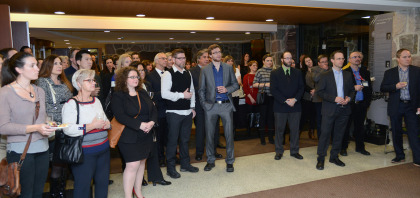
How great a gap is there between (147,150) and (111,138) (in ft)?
1.28

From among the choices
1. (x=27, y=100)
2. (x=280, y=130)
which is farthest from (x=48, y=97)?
(x=280, y=130)

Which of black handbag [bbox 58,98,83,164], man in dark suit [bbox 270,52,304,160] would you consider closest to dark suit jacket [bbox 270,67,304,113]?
man in dark suit [bbox 270,52,304,160]

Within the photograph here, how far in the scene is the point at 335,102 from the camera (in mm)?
4512

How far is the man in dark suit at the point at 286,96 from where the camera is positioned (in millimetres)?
4855

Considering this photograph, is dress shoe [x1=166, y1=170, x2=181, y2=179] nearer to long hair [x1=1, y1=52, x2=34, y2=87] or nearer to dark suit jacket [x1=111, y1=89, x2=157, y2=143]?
dark suit jacket [x1=111, y1=89, x2=157, y2=143]

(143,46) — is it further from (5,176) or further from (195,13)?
(5,176)

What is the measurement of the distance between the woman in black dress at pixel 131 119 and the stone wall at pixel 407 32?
4.56 meters

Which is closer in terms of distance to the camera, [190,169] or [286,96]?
[190,169]

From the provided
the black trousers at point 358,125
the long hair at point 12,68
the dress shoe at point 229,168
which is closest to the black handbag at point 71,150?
the long hair at point 12,68

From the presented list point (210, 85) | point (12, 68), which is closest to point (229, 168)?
point (210, 85)

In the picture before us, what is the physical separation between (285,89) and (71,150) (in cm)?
329

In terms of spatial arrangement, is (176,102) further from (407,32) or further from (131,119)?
(407,32)

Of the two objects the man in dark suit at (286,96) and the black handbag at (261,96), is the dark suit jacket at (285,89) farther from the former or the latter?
the black handbag at (261,96)

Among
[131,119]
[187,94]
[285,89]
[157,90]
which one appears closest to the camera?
[131,119]
